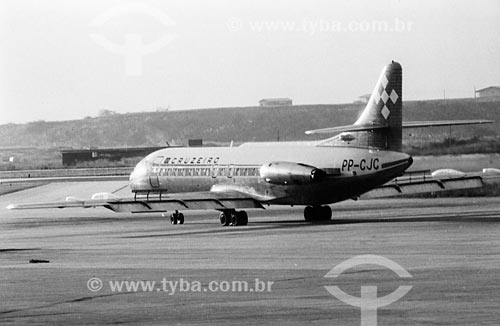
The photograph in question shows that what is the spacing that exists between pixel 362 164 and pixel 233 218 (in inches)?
236

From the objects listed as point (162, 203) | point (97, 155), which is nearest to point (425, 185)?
point (162, 203)

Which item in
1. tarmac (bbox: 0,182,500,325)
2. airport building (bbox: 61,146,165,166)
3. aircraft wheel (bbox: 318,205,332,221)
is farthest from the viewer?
airport building (bbox: 61,146,165,166)

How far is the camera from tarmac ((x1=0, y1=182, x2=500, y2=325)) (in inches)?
844

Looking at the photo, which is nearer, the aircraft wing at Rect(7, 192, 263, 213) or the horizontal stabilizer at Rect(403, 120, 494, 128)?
A: the aircraft wing at Rect(7, 192, 263, 213)

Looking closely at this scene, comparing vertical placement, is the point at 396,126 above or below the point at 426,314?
above

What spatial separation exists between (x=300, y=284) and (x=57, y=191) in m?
60.9

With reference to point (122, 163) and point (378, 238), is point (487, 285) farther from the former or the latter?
point (122, 163)

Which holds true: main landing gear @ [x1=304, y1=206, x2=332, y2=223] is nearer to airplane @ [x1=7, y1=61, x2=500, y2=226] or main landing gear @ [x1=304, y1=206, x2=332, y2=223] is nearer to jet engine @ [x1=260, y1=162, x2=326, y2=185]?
airplane @ [x1=7, y1=61, x2=500, y2=226]

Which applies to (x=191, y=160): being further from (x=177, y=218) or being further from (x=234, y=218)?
(x=234, y=218)

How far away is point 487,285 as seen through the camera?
24.9 metres

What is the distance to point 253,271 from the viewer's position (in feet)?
95.2

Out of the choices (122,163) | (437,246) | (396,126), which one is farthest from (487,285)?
(122,163)

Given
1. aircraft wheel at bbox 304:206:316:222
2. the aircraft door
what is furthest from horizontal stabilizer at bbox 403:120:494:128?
the aircraft door

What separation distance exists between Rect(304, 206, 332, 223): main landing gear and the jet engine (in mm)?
2381
